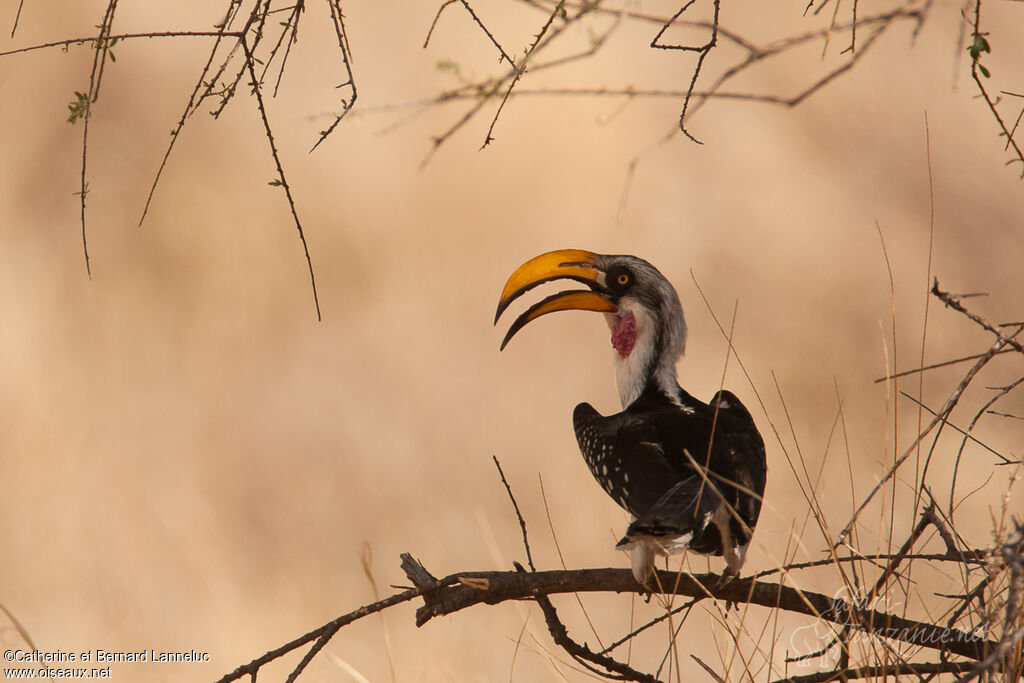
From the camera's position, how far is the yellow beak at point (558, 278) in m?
2.80

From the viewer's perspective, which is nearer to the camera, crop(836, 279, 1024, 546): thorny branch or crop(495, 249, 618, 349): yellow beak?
crop(836, 279, 1024, 546): thorny branch

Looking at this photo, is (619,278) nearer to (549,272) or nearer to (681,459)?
(549,272)

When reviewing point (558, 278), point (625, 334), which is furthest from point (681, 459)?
point (558, 278)

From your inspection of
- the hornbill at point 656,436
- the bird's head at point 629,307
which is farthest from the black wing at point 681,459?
the bird's head at point 629,307

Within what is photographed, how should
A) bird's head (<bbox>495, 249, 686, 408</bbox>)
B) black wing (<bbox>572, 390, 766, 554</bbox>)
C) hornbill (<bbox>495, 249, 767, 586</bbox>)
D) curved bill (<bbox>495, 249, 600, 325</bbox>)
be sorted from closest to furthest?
hornbill (<bbox>495, 249, 767, 586</bbox>)
black wing (<bbox>572, 390, 766, 554</bbox>)
curved bill (<bbox>495, 249, 600, 325</bbox>)
bird's head (<bbox>495, 249, 686, 408</bbox>)

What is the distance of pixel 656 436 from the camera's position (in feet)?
8.17

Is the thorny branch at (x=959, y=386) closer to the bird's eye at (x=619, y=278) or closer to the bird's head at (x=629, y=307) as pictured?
the bird's head at (x=629, y=307)

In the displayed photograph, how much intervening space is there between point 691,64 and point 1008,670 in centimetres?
576

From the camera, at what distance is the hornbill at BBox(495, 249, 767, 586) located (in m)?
2.01

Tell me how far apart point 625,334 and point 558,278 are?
0.27 m

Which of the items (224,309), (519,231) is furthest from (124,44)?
(519,231)

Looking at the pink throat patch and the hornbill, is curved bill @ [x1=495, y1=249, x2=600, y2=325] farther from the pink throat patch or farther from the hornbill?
the pink throat patch

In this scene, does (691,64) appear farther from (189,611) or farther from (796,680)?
(796,680)

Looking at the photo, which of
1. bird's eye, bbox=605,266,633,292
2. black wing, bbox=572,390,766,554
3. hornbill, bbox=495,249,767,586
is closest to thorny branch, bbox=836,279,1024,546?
hornbill, bbox=495,249,767,586
